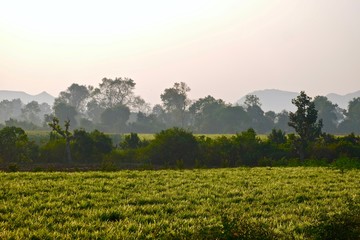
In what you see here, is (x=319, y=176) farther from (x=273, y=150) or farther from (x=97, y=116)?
(x=97, y=116)

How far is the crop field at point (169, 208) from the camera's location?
9.25 meters

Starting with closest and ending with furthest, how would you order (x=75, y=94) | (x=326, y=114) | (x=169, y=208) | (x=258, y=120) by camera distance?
(x=169, y=208) < (x=258, y=120) < (x=326, y=114) < (x=75, y=94)

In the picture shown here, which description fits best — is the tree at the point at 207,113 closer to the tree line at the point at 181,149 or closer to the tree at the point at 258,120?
the tree at the point at 258,120

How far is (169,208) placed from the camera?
12.3 meters

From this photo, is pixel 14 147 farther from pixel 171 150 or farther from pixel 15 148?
pixel 171 150

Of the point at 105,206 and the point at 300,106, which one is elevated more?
the point at 300,106

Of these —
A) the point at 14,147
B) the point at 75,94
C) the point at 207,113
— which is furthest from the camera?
the point at 75,94

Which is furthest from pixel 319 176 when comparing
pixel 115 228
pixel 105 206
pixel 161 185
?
pixel 115 228

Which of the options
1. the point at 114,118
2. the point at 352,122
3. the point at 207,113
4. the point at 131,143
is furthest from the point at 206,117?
the point at 131,143

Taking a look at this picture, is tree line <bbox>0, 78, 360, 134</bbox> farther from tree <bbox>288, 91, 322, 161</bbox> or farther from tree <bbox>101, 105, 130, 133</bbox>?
tree <bbox>288, 91, 322, 161</bbox>

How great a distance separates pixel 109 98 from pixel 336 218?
588ft

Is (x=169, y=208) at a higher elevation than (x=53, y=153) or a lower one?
lower

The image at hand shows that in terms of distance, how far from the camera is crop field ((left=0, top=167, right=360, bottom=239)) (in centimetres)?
925

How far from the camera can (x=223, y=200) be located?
13.9 m
